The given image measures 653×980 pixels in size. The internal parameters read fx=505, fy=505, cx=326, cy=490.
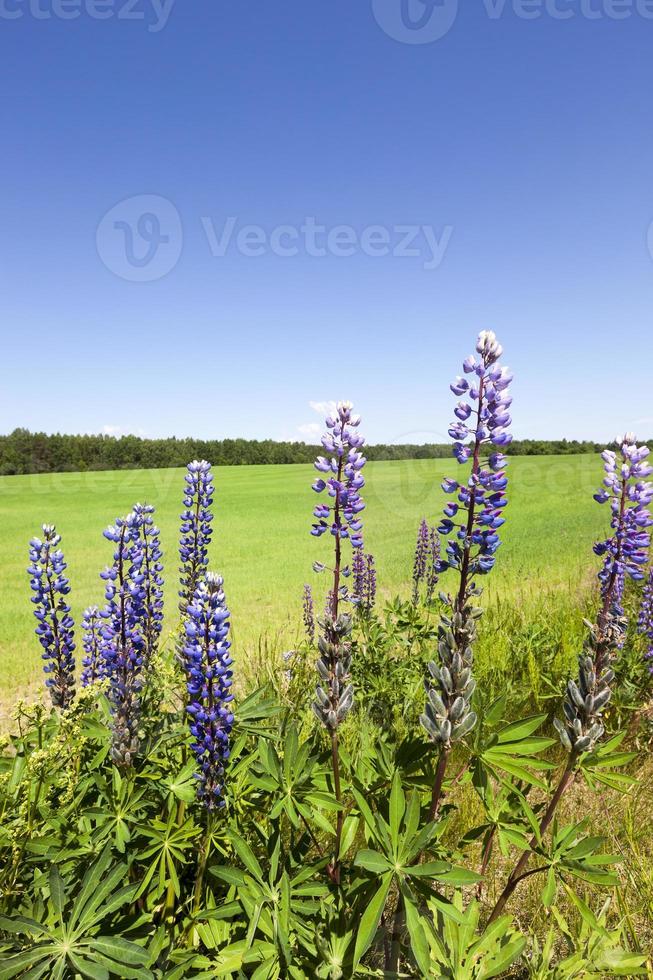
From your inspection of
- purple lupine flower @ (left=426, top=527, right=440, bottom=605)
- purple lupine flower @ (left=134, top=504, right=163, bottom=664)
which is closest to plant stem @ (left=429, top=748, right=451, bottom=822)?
purple lupine flower @ (left=134, top=504, right=163, bottom=664)

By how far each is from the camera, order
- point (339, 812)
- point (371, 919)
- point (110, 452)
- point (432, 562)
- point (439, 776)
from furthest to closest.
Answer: point (110, 452) < point (432, 562) < point (339, 812) < point (439, 776) < point (371, 919)

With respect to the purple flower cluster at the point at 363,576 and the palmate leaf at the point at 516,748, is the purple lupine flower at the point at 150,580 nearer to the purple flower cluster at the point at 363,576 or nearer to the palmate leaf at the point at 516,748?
the palmate leaf at the point at 516,748

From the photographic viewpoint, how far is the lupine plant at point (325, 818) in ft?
5.54

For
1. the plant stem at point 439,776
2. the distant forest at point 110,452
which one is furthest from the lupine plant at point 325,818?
the distant forest at point 110,452

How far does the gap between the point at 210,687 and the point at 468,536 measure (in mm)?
1252

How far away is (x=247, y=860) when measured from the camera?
185 cm

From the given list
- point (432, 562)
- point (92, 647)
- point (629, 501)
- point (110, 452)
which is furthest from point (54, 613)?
point (110, 452)

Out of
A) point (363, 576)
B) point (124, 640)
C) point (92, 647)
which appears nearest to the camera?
point (124, 640)

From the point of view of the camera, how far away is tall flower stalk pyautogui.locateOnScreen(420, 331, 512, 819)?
1.70 metres

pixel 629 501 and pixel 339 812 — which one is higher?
pixel 629 501

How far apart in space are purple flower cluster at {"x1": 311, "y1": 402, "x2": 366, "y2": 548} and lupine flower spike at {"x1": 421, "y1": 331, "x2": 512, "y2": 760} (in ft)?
1.28

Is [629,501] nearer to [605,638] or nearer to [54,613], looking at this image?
[605,638]

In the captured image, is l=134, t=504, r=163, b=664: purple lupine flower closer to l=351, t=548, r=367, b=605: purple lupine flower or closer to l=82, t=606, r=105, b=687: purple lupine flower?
l=82, t=606, r=105, b=687: purple lupine flower

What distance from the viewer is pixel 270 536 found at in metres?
22.4
